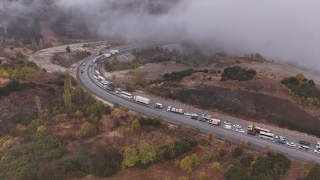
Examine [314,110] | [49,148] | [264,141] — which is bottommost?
[49,148]

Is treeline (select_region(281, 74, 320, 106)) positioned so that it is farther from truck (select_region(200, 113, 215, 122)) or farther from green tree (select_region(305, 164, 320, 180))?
green tree (select_region(305, 164, 320, 180))

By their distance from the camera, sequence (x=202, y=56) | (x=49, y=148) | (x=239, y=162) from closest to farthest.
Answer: (x=239, y=162), (x=49, y=148), (x=202, y=56)

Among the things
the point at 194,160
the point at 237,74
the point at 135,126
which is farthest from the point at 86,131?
the point at 237,74

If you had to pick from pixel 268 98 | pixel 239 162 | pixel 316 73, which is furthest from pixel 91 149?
pixel 316 73

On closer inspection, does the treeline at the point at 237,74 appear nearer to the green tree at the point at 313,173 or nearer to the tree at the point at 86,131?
the green tree at the point at 313,173

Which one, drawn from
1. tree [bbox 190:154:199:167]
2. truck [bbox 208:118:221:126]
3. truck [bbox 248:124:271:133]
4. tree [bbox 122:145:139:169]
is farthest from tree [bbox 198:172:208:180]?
truck [bbox 248:124:271:133]

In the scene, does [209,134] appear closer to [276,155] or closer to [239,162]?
[239,162]
